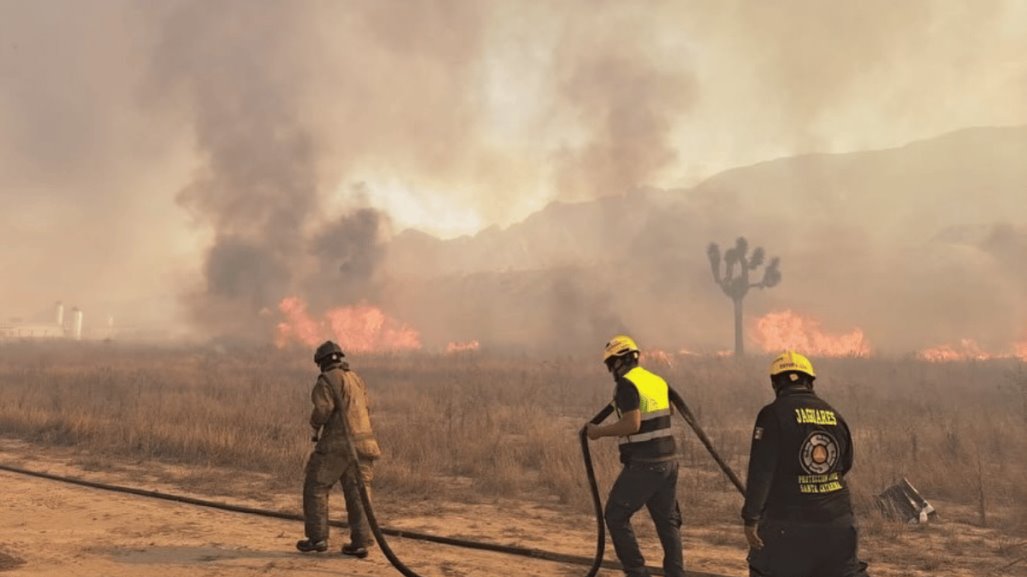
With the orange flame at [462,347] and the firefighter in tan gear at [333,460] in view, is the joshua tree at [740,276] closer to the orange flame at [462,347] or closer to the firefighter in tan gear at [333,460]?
the orange flame at [462,347]

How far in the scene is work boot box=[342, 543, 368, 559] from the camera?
5941mm

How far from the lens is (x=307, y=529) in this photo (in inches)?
235

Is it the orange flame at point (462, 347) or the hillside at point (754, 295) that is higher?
the hillside at point (754, 295)

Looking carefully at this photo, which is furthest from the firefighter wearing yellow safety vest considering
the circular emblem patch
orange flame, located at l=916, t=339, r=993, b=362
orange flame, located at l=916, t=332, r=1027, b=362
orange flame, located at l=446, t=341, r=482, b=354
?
orange flame, located at l=916, t=332, r=1027, b=362

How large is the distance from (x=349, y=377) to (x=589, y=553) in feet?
10.0

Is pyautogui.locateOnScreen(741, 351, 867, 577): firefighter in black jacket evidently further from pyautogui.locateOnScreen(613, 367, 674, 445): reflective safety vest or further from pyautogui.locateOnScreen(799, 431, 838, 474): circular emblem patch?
pyautogui.locateOnScreen(613, 367, 674, 445): reflective safety vest

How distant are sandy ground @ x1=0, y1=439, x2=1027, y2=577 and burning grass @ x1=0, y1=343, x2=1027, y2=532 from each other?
0.82 m

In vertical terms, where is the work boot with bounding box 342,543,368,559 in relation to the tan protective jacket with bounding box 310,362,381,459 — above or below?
below

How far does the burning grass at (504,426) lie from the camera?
9.23m

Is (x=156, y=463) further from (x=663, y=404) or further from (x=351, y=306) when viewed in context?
(x=351, y=306)

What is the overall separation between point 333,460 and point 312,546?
84cm

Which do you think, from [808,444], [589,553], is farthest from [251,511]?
[808,444]

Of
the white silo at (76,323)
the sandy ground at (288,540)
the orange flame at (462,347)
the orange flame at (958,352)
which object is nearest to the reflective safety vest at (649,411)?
the sandy ground at (288,540)

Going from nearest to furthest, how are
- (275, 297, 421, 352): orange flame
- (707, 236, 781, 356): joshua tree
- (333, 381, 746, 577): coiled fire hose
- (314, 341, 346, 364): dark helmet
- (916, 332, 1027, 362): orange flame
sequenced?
1. (333, 381, 746, 577): coiled fire hose
2. (314, 341, 346, 364): dark helmet
3. (707, 236, 781, 356): joshua tree
4. (916, 332, 1027, 362): orange flame
5. (275, 297, 421, 352): orange flame
